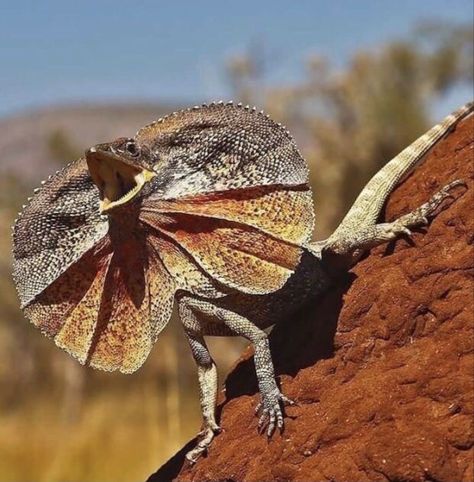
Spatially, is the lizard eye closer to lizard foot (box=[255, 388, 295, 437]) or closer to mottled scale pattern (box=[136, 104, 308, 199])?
mottled scale pattern (box=[136, 104, 308, 199])

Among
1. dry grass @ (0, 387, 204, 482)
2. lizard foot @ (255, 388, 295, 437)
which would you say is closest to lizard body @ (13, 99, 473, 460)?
lizard foot @ (255, 388, 295, 437)

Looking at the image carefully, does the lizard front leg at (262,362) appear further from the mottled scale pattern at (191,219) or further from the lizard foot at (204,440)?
the lizard foot at (204,440)

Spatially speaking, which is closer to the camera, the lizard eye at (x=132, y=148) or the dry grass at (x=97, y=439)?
the lizard eye at (x=132, y=148)

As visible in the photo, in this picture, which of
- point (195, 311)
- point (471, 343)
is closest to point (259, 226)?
point (195, 311)

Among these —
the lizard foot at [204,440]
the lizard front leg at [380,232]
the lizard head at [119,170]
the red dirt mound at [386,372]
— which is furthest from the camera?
the lizard foot at [204,440]

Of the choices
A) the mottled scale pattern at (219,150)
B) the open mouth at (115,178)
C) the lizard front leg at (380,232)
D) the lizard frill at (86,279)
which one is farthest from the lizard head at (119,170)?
the lizard front leg at (380,232)

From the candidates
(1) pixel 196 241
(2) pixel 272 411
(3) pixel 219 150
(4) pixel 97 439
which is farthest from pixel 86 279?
(4) pixel 97 439
